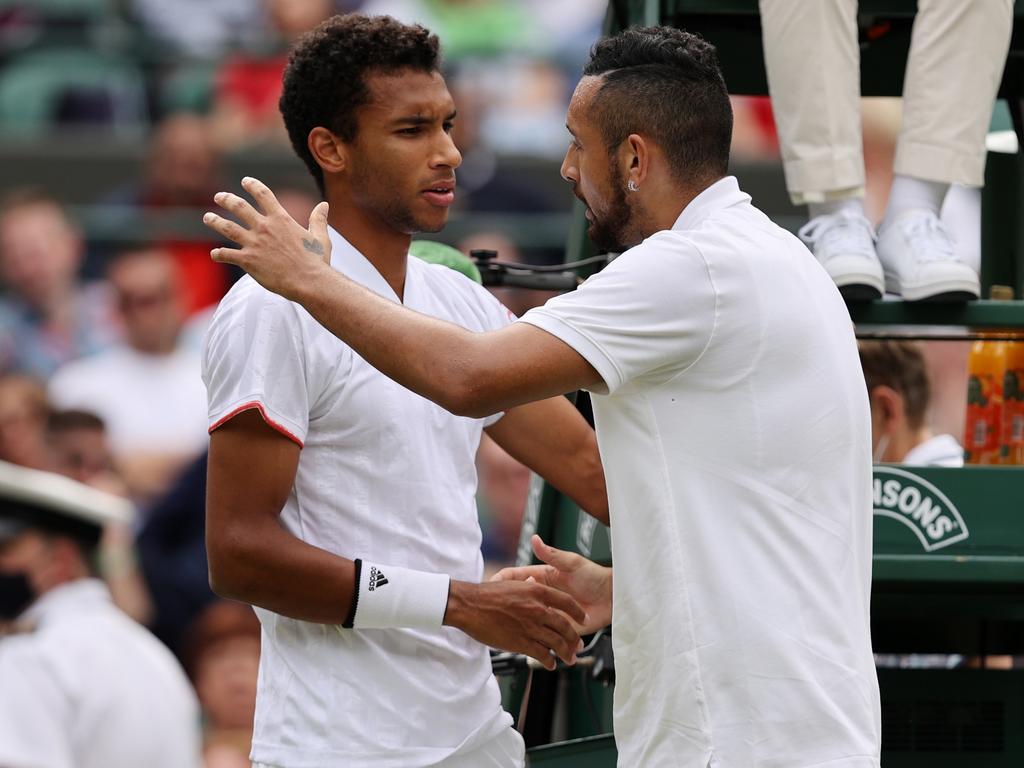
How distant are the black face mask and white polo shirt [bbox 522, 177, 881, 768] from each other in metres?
0.84

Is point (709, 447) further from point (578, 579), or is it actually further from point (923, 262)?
point (923, 262)

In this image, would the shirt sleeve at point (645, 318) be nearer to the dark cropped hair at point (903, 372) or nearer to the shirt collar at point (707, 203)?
the shirt collar at point (707, 203)

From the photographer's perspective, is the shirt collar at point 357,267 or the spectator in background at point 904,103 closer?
the shirt collar at point 357,267

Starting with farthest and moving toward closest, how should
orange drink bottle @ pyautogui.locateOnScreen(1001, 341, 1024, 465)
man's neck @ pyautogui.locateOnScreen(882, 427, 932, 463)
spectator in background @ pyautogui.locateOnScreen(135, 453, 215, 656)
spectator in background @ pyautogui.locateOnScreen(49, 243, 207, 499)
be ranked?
1. spectator in background @ pyautogui.locateOnScreen(49, 243, 207, 499)
2. spectator in background @ pyautogui.locateOnScreen(135, 453, 215, 656)
3. man's neck @ pyautogui.locateOnScreen(882, 427, 932, 463)
4. orange drink bottle @ pyautogui.locateOnScreen(1001, 341, 1024, 465)

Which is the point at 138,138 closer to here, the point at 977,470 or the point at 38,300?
the point at 38,300

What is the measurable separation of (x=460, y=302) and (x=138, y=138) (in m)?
5.49

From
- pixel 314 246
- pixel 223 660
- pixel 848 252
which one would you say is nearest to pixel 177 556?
pixel 223 660

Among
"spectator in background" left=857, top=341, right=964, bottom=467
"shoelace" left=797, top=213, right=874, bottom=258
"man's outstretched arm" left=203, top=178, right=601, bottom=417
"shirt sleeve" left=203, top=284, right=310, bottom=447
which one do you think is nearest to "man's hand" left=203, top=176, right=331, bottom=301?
"man's outstretched arm" left=203, top=178, right=601, bottom=417

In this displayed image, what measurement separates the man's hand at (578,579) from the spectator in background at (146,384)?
406 centimetres

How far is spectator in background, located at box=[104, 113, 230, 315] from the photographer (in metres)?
7.37

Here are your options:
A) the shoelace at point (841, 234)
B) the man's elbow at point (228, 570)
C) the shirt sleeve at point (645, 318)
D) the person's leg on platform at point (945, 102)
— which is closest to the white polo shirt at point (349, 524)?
the man's elbow at point (228, 570)

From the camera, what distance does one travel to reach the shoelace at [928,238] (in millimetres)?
3225

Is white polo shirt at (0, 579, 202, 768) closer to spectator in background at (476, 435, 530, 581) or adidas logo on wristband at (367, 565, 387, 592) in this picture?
adidas logo on wristband at (367, 565, 387, 592)

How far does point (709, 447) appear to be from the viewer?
7.61 feet
